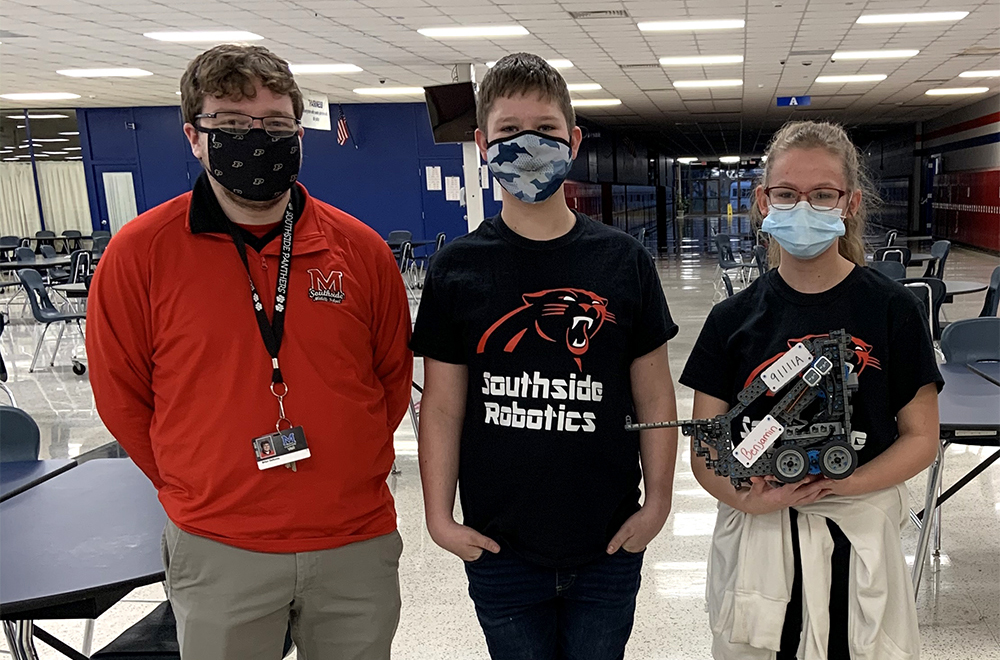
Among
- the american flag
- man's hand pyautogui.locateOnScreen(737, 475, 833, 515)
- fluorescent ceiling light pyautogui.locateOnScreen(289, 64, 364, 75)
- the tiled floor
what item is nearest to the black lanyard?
man's hand pyautogui.locateOnScreen(737, 475, 833, 515)

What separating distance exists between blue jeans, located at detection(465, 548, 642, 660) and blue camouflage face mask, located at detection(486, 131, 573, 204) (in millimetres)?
677

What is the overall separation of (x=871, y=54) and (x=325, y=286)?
36.5ft

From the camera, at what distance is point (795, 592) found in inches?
60.4

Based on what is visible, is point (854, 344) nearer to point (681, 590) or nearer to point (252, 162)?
point (252, 162)

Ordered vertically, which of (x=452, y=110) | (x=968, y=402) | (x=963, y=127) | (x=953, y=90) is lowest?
(x=968, y=402)

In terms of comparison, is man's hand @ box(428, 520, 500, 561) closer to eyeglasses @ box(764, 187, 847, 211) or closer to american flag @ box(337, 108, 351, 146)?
eyeglasses @ box(764, 187, 847, 211)

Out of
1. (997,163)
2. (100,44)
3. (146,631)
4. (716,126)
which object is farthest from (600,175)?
(146,631)

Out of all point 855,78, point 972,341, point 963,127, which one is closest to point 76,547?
point 972,341

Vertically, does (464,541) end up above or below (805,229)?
below

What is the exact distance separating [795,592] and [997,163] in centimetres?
1706

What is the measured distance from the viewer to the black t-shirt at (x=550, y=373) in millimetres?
1407

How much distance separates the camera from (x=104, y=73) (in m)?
11.1

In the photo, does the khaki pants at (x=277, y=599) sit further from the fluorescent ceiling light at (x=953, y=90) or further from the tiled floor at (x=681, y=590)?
the fluorescent ceiling light at (x=953, y=90)

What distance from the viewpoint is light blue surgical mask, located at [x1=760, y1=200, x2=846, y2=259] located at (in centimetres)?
150
